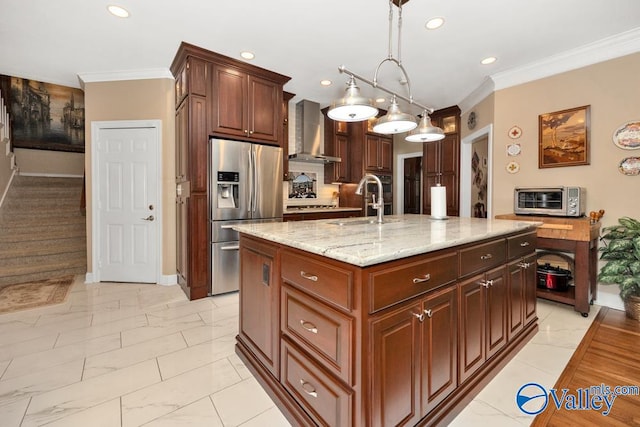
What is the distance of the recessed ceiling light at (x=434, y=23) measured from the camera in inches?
104

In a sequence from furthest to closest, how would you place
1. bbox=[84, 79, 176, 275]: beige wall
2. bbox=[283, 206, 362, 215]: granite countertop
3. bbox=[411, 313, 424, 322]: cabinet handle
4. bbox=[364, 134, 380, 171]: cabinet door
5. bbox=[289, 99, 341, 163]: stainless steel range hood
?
bbox=[364, 134, 380, 171]: cabinet door < bbox=[289, 99, 341, 163]: stainless steel range hood < bbox=[283, 206, 362, 215]: granite countertop < bbox=[84, 79, 176, 275]: beige wall < bbox=[411, 313, 424, 322]: cabinet handle

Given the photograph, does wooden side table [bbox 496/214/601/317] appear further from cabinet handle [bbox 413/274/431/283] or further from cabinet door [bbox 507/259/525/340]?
cabinet handle [bbox 413/274/431/283]

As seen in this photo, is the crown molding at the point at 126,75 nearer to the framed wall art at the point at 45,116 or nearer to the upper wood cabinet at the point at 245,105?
the upper wood cabinet at the point at 245,105

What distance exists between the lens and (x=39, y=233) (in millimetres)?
4344

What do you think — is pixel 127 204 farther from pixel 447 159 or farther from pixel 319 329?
pixel 447 159

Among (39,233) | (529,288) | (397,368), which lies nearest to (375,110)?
(397,368)

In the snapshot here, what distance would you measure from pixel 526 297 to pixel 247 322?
209cm

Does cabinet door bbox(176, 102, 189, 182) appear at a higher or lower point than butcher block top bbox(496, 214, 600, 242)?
higher

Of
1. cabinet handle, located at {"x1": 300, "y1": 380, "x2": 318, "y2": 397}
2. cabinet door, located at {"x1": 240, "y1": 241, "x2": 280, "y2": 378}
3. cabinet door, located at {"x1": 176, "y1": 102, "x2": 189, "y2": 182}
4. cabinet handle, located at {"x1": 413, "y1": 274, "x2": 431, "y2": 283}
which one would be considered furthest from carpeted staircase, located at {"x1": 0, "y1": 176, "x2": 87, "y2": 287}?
cabinet handle, located at {"x1": 413, "y1": 274, "x2": 431, "y2": 283}

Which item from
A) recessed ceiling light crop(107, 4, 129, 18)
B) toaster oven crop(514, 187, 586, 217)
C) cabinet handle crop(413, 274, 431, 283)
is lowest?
cabinet handle crop(413, 274, 431, 283)

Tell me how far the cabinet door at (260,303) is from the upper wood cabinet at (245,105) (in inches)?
79.1

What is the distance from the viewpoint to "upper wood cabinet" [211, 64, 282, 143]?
3.33 m

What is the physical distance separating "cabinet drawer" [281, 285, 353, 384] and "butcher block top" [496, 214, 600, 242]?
2476 mm

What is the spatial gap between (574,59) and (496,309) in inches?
124
